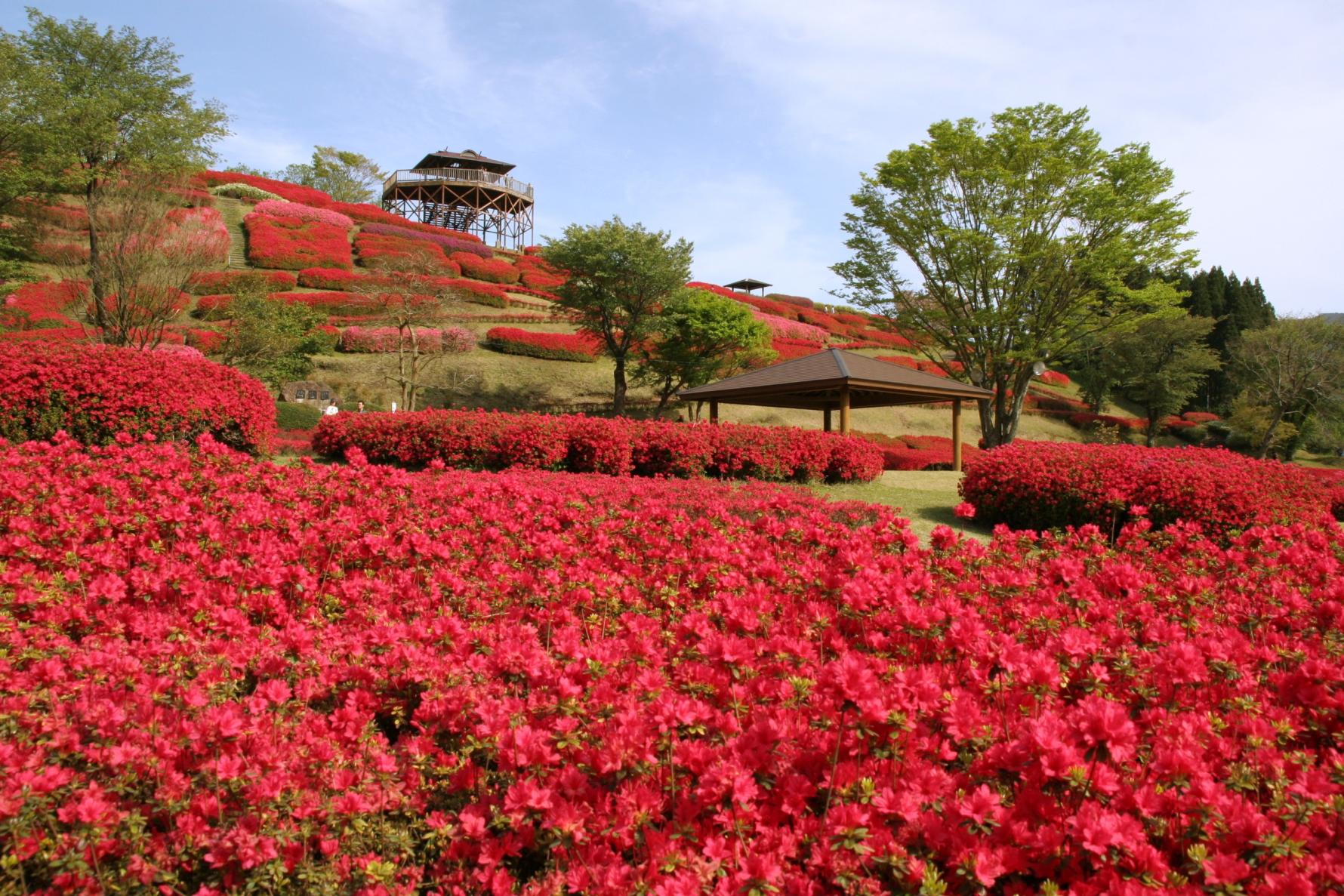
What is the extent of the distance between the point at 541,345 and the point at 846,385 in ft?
48.9

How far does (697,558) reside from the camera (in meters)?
3.43

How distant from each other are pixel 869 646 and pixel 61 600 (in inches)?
118

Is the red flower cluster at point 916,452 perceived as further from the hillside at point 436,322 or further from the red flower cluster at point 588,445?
the red flower cluster at point 588,445

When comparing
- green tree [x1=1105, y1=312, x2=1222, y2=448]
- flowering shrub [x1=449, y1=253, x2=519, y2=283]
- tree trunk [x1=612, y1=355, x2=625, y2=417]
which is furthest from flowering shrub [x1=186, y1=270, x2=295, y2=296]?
green tree [x1=1105, y1=312, x2=1222, y2=448]

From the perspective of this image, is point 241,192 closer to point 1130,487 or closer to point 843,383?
point 843,383

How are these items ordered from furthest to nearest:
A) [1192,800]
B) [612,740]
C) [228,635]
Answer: [228,635], [612,740], [1192,800]

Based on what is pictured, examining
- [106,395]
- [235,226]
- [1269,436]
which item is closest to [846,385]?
[106,395]

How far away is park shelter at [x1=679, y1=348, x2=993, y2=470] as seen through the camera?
50.8 ft

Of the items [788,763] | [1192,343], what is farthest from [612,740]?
[1192,343]

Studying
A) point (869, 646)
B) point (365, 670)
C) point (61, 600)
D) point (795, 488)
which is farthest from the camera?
point (795, 488)

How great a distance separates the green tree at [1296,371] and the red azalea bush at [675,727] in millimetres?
35859

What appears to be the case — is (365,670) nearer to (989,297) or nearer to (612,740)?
(612,740)

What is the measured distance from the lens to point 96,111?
19.8 meters

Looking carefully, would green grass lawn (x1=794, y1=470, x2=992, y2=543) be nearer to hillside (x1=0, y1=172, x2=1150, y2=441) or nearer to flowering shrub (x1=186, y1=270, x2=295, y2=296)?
hillside (x1=0, y1=172, x2=1150, y2=441)
